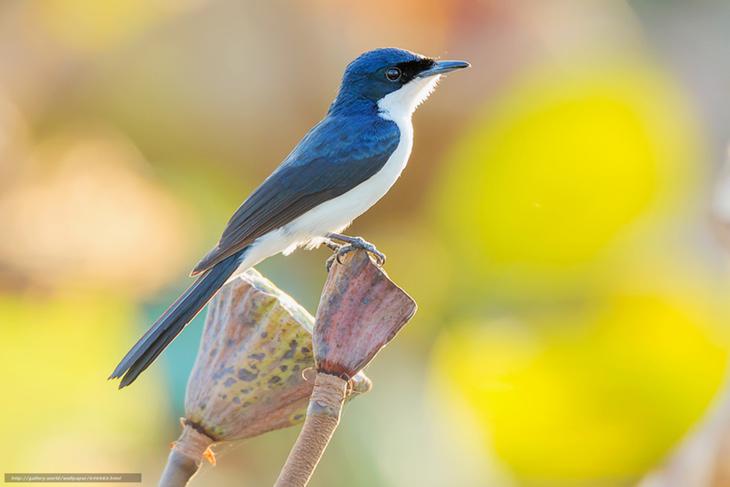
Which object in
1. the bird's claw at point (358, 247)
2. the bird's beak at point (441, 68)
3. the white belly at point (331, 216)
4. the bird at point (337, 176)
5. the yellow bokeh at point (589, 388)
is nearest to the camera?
the bird's claw at point (358, 247)

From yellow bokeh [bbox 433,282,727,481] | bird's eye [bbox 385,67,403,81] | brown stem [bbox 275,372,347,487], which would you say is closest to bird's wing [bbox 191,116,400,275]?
bird's eye [bbox 385,67,403,81]

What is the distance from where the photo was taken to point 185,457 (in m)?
0.77

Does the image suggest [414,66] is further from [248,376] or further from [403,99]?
[248,376]

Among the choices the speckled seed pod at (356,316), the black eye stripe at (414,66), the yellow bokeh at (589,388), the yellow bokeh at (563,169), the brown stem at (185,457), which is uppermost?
the black eye stripe at (414,66)

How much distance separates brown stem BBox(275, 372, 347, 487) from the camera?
0.67 metres

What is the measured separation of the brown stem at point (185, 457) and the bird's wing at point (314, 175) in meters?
0.72

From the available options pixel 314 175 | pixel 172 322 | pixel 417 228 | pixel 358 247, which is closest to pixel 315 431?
pixel 172 322

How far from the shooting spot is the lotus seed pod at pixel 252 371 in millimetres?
802

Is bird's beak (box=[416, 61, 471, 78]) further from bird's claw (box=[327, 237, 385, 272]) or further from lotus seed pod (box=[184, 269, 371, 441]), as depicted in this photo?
lotus seed pod (box=[184, 269, 371, 441])

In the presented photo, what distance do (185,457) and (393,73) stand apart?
1.44 m

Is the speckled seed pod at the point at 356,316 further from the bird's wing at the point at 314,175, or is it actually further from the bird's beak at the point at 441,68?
the bird's beak at the point at 441,68

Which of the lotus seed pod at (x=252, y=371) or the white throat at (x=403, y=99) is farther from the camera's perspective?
the white throat at (x=403, y=99)

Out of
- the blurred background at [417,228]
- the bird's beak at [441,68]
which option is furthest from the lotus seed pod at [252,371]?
the blurred background at [417,228]

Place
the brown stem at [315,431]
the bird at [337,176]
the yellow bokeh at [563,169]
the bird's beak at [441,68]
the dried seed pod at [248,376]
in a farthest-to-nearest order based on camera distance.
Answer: the yellow bokeh at [563,169] < the bird's beak at [441,68] < the bird at [337,176] < the dried seed pod at [248,376] < the brown stem at [315,431]
